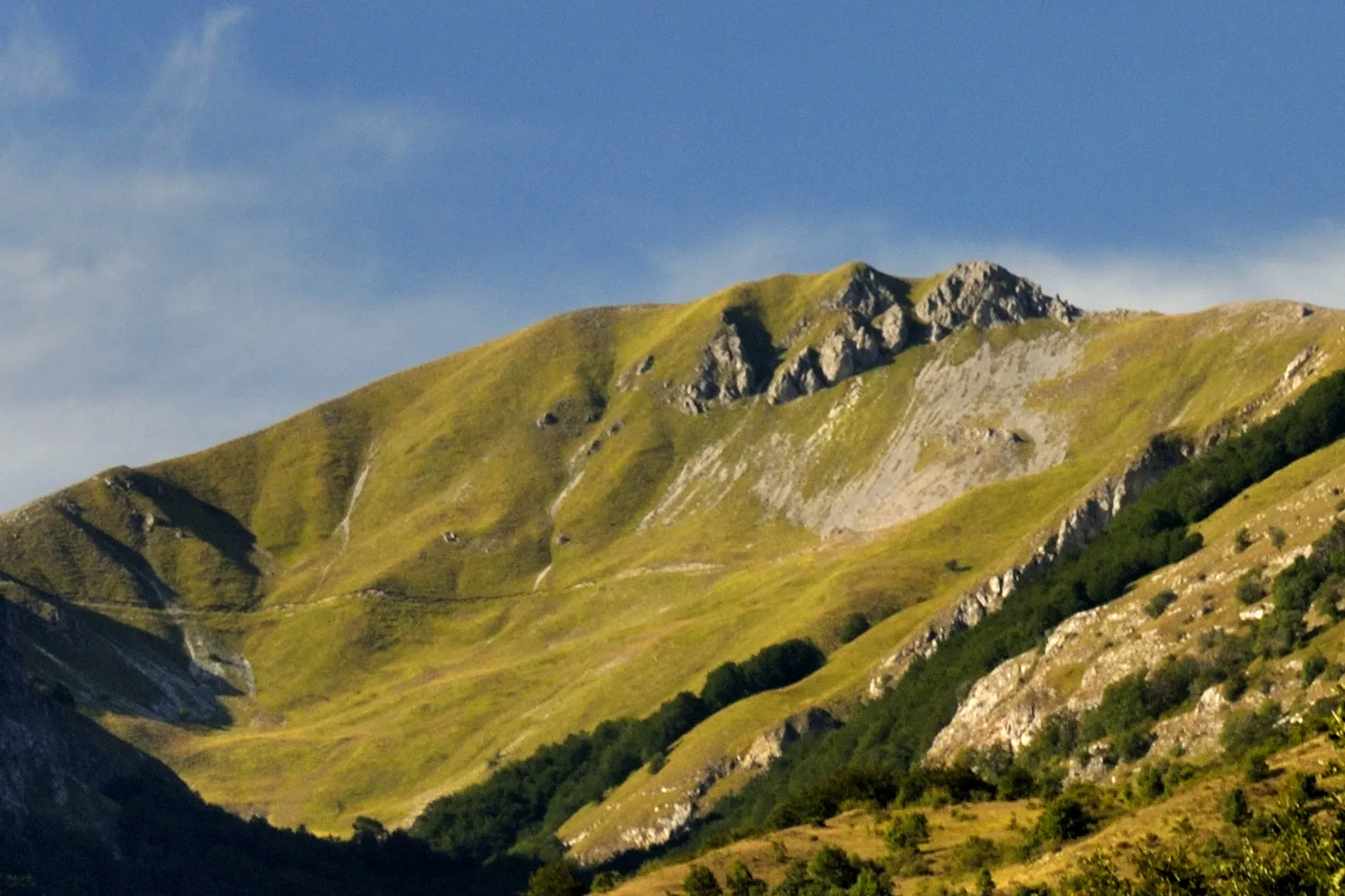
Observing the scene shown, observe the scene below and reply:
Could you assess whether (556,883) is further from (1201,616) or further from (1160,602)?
(1160,602)

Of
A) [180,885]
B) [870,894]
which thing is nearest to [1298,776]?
[870,894]

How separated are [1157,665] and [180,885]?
106 m

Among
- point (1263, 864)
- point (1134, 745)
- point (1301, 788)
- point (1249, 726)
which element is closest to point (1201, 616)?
point (1134, 745)

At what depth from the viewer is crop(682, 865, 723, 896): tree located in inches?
3401

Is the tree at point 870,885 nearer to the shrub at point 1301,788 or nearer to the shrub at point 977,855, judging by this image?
the shrub at point 977,855

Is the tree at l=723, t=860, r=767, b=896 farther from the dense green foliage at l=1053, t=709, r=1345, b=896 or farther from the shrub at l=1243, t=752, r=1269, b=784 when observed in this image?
the shrub at l=1243, t=752, r=1269, b=784

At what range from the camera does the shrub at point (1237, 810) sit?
234ft

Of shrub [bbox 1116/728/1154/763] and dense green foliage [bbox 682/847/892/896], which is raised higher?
dense green foliage [bbox 682/847/892/896]

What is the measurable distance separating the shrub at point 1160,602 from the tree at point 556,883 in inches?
2596

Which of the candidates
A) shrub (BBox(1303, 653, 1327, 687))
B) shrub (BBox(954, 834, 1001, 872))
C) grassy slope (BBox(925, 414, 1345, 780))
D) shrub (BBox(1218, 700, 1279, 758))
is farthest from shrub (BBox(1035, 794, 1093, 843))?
grassy slope (BBox(925, 414, 1345, 780))

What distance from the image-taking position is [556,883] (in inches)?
4099

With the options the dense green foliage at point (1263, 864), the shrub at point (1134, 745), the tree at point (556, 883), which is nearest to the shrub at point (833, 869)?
the dense green foliage at point (1263, 864)

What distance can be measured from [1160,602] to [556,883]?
2781 inches

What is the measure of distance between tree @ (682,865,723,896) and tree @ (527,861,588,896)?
55.7 feet
